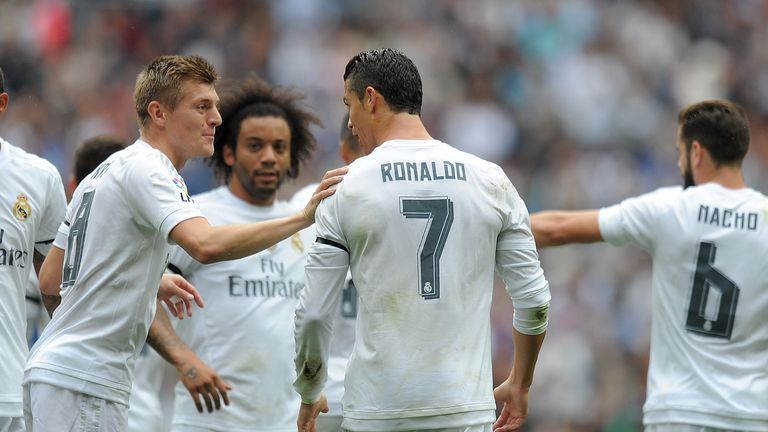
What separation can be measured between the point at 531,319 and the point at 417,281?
651mm

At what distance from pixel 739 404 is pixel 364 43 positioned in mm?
11208

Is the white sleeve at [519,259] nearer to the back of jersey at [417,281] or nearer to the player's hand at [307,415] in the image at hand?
the back of jersey at [417,281]

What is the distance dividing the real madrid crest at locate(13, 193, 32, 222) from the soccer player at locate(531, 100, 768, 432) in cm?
290

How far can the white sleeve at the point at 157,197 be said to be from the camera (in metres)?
5.33

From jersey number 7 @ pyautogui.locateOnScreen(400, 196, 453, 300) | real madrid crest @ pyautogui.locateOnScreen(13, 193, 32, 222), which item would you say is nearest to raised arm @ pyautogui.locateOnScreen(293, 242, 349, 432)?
jersey number 7 @ pyautogui.locateOnScreen(400, 196, 453, 300)

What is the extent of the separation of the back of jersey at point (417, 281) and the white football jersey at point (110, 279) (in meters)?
0.83

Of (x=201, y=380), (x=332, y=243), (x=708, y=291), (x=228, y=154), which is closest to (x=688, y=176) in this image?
(x=708, y=291)

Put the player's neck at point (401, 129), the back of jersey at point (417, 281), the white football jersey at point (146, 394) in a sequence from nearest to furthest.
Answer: the back of jersey at point (417, 281) → the player's neck at point (401, 129) → the white football jersey at point (146, 394)

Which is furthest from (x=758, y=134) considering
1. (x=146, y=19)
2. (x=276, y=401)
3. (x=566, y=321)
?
(x=276, y=401)

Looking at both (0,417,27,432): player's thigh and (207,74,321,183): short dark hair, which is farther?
(207,74,321,183): short dark hair

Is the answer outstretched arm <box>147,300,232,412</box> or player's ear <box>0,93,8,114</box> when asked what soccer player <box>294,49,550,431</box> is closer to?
outstretched arm <box>147,300,232,412</box>

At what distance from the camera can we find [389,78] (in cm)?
530

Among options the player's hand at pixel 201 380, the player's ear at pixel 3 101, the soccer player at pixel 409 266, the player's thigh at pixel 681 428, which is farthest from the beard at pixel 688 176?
the player's ear at pixel 3 101

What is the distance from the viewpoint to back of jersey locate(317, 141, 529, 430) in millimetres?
5082
